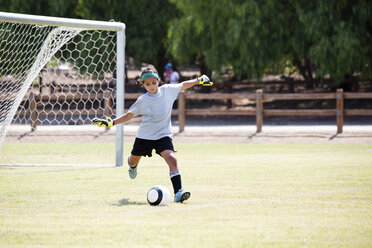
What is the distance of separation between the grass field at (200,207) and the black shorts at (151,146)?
545 millimetres

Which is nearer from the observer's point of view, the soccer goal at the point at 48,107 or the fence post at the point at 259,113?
the soccer goal at the point at 48,107

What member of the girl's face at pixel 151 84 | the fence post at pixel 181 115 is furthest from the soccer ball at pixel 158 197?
the fence post at pixel 181 115

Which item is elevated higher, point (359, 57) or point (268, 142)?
point (359, 57)

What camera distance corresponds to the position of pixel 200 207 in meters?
7.02

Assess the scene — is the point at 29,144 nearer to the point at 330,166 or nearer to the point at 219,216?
the point at 330,166

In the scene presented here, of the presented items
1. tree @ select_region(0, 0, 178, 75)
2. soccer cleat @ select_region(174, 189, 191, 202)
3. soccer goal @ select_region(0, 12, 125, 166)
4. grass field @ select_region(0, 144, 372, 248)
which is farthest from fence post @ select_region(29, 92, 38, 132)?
soccer cleat @ select_region(174, 189, 191, 202)

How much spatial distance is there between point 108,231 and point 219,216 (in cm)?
124

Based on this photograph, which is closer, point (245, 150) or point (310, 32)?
point (245, 150)

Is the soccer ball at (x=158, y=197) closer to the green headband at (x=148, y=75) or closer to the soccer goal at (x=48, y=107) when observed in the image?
the green headband at (x=148, y=75)

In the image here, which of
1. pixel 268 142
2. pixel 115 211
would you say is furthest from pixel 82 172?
pixel 268 142

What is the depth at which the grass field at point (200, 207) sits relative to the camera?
17.8 ft

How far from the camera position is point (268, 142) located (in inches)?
707

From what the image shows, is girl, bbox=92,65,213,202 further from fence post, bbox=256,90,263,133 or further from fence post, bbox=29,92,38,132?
fence post, bbox=29,92,38,132

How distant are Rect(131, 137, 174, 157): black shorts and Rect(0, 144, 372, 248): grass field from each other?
1.79 feet
